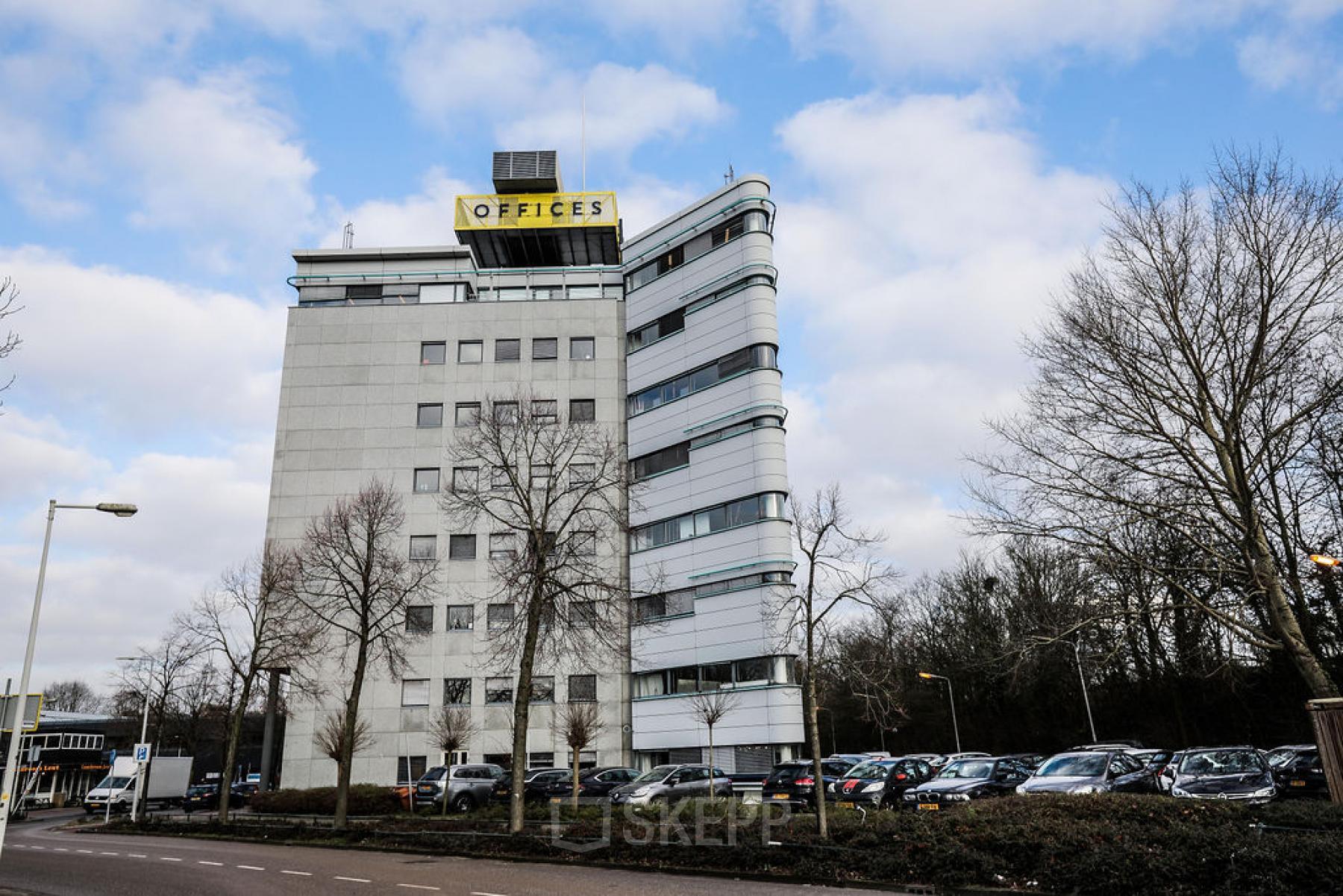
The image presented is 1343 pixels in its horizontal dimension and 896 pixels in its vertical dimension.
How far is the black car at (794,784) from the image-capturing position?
83.2 feet

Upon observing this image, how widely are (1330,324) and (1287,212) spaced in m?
2.65

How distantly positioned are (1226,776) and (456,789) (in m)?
24.5

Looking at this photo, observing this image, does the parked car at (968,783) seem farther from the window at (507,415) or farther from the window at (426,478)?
the window at (426,478)

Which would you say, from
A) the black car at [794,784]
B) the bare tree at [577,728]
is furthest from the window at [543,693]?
the black car at [794,784]

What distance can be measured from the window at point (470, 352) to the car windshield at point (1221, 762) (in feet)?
132

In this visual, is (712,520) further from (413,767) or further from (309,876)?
(309,876)

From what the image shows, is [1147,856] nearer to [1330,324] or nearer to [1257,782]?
[1257,782]

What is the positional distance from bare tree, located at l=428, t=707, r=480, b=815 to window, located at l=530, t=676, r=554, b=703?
3.35m

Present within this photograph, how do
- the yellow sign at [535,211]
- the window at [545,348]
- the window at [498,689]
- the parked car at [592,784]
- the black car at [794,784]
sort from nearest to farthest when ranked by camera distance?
the black car at [794,784], the parked car at [592,784], the window at [498,689], the window at [545,348], the yellow sign at [535,211]

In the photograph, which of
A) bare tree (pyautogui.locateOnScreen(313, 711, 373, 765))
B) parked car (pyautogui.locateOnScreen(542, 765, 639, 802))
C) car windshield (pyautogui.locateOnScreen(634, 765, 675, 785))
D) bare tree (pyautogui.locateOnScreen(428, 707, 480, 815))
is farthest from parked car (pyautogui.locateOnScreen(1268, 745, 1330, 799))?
bare tree (pyautogui.locateOnScreen(313, 711, 373, 765))

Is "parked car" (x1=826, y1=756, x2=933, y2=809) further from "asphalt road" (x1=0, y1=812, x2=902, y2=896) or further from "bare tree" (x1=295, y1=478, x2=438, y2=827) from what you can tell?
"bare tree" (x1=295, y1=478, x2=438, y2=827)

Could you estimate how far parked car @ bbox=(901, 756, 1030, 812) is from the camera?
A: 22953mm

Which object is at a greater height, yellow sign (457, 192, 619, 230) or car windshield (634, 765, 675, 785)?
yellow sign (457, 192, 619, 230)

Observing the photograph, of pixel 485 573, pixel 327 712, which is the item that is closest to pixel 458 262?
pixel 485 573
